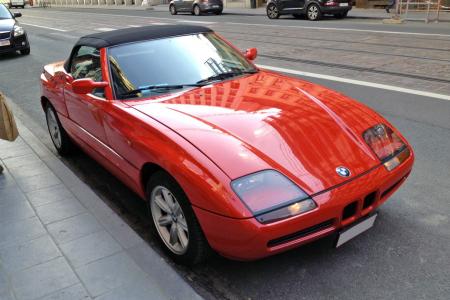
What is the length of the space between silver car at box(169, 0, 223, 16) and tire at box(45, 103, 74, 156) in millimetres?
21689

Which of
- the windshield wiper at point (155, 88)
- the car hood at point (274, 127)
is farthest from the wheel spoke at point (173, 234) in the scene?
the windshield wiper at point (155, 88)

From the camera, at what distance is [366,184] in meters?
2.75

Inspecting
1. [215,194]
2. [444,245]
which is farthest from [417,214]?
[215,194]


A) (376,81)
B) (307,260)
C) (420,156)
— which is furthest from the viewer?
(376,81)

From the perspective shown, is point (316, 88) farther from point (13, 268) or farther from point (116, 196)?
point (13, 268)

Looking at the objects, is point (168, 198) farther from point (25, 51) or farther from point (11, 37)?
point (25, 51)

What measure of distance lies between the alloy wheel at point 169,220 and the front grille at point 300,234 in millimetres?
615

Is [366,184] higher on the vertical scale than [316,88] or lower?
lower

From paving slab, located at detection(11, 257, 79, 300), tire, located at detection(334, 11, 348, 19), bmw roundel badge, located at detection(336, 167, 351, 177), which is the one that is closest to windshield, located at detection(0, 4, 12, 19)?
tire, located at detection(334, 11, 348, 19)

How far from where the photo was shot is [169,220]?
10.2ft

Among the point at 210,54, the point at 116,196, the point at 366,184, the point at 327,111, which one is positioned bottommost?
the point at 116,196

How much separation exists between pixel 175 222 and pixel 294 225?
2.93 ft

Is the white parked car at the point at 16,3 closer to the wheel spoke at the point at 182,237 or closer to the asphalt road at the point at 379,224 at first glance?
the asphalt road at the point at 379,224

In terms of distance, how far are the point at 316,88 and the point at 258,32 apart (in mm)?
12890
